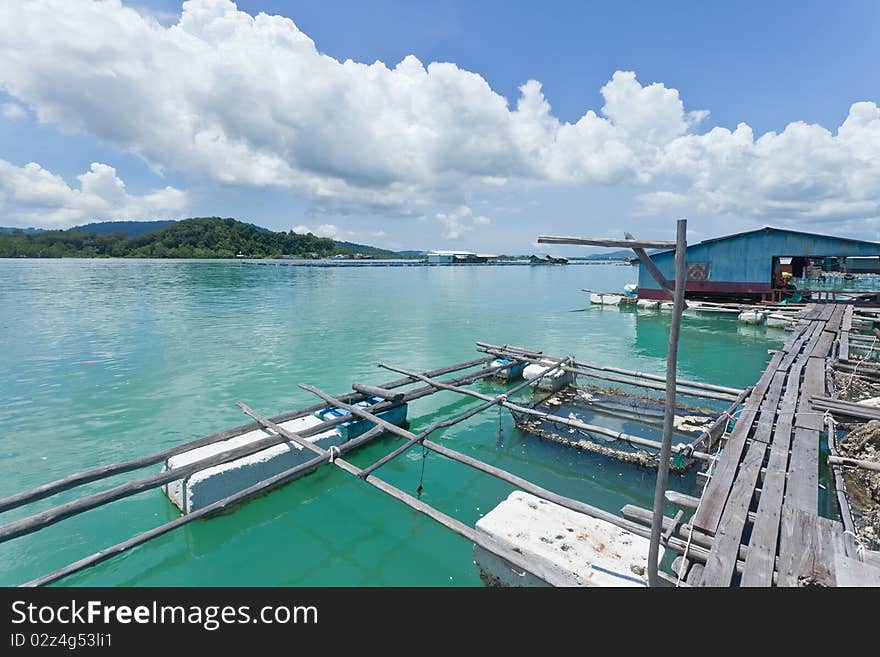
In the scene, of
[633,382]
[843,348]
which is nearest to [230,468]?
[633,382]

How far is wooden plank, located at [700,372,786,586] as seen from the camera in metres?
4.02

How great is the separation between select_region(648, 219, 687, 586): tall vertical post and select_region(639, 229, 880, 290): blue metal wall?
3530 cm

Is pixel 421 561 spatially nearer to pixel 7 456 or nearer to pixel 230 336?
pixel 7 456

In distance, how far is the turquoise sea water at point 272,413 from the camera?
6.66m

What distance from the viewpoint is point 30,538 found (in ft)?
23.3

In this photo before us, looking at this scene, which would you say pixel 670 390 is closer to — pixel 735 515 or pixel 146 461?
pixel 735 515

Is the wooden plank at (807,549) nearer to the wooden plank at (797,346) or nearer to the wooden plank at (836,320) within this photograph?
the wooden plank at (797,346)

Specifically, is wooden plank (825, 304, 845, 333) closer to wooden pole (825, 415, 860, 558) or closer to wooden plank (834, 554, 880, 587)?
wooden pole (825, 415, 860, 558)

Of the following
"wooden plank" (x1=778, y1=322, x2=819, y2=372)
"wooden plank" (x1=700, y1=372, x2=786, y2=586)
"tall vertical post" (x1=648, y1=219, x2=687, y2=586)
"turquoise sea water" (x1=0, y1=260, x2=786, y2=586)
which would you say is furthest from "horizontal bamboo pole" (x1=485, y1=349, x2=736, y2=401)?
"tall vertical post" (x1=648, y1=219, x2=687, y2=586)

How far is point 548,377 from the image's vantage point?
14.2m

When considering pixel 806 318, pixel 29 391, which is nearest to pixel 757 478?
pixel 29 391

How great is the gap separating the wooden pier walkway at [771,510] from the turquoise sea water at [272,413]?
7.16 feet

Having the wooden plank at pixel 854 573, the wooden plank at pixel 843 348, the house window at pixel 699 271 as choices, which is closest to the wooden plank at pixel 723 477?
the wooden plank at pixel 854 573

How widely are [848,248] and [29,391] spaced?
4580cm
